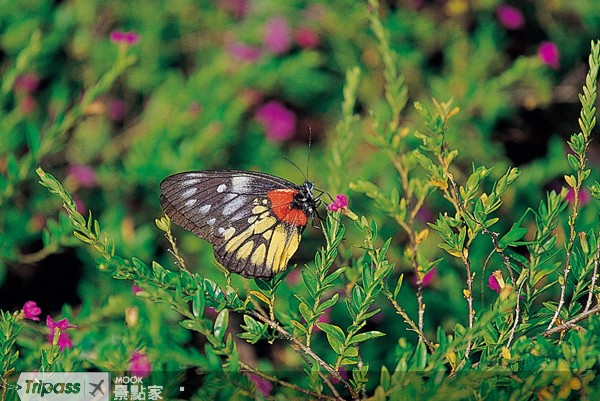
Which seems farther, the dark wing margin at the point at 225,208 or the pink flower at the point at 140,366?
the pink flower at the point at 140,366

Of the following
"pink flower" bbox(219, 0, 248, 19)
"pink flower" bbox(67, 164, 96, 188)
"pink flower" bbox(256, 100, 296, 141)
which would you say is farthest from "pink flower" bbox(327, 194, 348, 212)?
"pink flower" bbox(219, 0, 248, 19)

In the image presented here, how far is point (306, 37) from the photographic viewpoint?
7.60ft

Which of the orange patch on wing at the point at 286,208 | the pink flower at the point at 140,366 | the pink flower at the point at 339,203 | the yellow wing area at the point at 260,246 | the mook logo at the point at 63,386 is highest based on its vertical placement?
the pink flower at the point at 339,203

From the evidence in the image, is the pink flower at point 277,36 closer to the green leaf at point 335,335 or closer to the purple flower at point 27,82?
the purple flower at point 27,82

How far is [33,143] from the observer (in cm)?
150

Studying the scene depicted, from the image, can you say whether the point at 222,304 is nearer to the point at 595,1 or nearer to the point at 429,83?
the point at 429,83

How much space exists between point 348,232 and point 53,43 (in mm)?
1145

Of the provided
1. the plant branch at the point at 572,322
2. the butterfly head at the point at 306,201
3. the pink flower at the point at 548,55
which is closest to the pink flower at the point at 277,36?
the pink flower at the point at 548,55

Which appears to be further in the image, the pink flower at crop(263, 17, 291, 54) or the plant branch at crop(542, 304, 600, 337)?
the pink flower at crop(263, 17, 291, 54)

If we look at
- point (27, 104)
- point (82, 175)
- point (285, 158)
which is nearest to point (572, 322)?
point (285, 158)

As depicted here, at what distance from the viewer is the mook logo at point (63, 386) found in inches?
37.3

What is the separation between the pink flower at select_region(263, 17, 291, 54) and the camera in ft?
7.63

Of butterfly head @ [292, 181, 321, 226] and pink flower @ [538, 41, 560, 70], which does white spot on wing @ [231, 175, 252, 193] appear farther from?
pink flower @ [538, 41, 560, 70]

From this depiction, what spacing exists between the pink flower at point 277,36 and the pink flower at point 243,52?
5 cm
